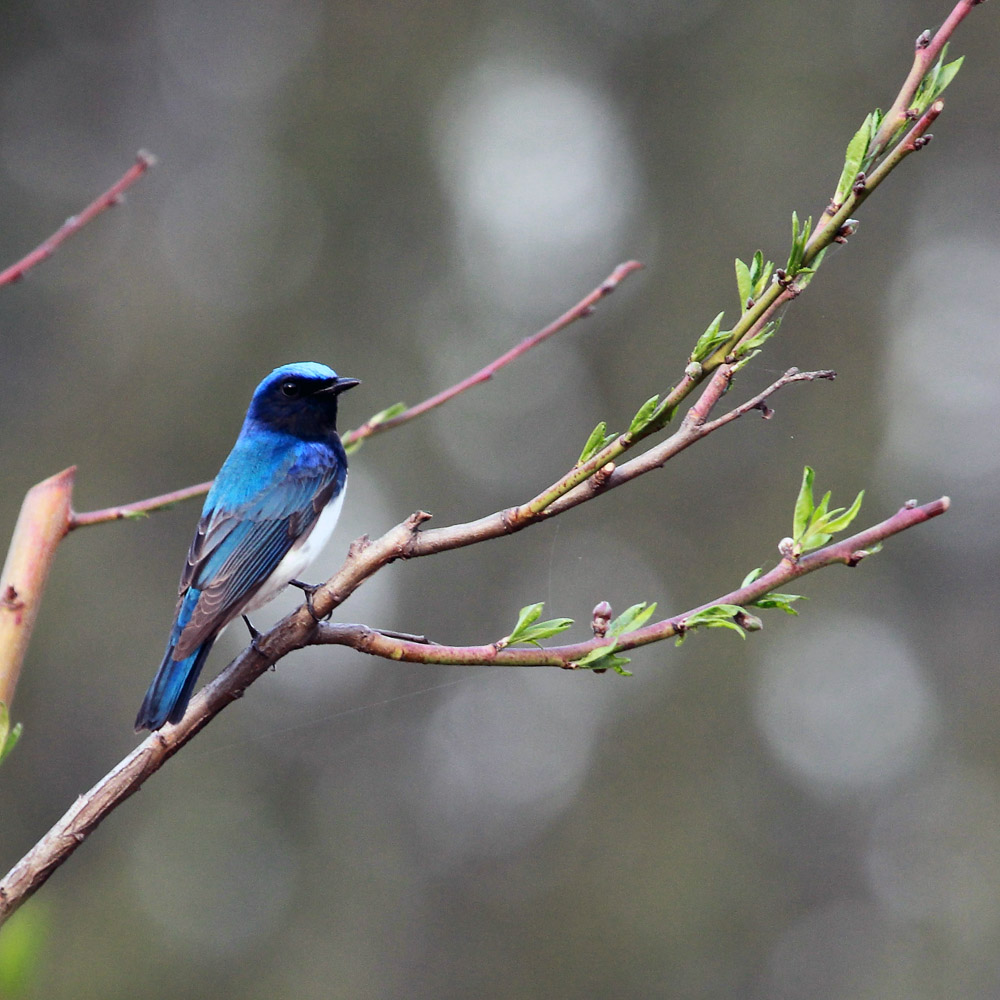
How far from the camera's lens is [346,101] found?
13578 mm

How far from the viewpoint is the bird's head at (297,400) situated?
491cm

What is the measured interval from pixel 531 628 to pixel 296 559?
2.42 metres

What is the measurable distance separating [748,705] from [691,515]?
2077 mm

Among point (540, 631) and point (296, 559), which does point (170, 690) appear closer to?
point (540, 631)

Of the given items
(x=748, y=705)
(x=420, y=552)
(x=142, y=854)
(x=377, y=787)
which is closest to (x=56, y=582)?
(x=142, y=854)

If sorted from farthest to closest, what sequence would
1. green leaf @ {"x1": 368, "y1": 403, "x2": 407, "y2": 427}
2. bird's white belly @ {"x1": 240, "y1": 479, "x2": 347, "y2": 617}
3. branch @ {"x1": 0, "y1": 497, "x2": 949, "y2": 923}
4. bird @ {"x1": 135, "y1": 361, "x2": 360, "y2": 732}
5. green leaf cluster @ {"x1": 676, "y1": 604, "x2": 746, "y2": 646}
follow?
bird's white belly @ {"x1": 240, "y1": 479, "x2": 347, "y2": 617} < bird @ {"x1": 135, "y1": 361, "x2": 360, "y2": 732} < green leaf @ {"x1": 368, "y1": 403, "x2": 407, "y2": 427} < green leaf cluster @ {"x1": 676, "y1": 604, "x2": 746, "y2": 646} < branch @ {"x1": 0, "y1": 497, "x2": 949, "y2": 923}

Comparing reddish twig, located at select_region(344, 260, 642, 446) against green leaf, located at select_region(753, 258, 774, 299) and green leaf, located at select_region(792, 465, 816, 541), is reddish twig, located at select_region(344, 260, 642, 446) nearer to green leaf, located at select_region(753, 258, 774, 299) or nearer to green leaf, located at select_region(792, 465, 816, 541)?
green leaf, located at select_region(753, 258, 774, 299)

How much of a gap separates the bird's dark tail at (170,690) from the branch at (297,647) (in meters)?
0.24

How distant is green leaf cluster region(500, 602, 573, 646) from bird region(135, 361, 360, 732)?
1268 mm

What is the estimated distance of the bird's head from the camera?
16.1 feet

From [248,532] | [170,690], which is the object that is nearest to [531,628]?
[170,690]

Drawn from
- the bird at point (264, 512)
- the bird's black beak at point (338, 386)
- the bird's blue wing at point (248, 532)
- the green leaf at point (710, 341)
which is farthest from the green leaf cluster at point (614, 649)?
the bird's black beak at point (338, 386)

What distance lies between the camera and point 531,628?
2020 mm

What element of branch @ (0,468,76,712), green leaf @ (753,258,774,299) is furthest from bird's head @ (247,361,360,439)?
green leaf @ (753,258,774,299)
